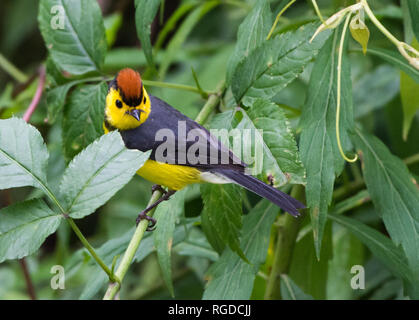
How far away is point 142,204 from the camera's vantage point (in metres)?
3.16

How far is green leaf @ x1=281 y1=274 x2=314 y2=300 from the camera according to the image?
1.77 metres

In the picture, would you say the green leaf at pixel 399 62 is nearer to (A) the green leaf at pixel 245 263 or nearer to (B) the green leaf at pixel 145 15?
(A) the green leaf at pixel 245 263

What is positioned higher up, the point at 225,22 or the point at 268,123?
the point at 225,22

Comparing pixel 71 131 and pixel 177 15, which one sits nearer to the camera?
pixel 71 131

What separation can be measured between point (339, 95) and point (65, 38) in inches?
36.6

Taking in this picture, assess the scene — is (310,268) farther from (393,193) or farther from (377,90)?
(377,90)

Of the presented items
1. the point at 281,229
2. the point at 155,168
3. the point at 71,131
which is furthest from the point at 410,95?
the point at 71,131

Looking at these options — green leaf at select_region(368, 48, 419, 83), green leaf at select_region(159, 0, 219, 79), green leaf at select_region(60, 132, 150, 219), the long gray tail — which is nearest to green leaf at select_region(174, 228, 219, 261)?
the long gray tail

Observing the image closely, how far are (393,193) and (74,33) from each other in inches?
44.3

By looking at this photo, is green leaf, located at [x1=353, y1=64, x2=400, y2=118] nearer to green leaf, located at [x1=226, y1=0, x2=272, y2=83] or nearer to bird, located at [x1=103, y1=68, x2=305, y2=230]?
bird, located at [x1=103, y1=68, x2=305, y2=230]

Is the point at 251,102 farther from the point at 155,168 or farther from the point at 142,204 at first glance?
the point at 142,204

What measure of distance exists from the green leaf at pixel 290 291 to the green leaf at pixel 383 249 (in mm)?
252

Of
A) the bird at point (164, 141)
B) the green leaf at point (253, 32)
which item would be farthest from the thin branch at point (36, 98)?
the green leaf at point (253, 32)

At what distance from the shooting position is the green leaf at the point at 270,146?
1.25 metres
